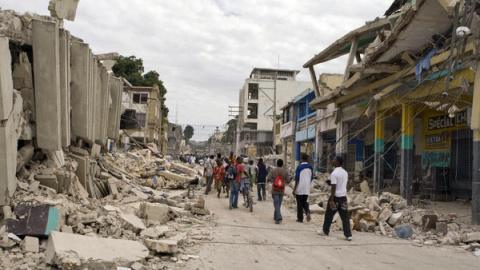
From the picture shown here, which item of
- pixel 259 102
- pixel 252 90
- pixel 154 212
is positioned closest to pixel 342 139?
pixel 154 212

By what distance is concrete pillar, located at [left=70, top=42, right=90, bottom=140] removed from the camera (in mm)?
9188

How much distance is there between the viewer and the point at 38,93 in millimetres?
7547

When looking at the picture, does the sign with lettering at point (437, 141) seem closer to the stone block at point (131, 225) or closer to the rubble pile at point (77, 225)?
the rubble pile at point (77, 225)

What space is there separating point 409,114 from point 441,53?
3.40 meters

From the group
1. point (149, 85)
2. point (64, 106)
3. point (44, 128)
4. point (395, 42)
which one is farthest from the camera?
point (149, 85)

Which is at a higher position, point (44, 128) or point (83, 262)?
point (44, 128)

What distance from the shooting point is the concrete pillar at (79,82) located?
9188 mm

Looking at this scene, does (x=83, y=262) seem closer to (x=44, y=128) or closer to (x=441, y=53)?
(x=44, y=128)

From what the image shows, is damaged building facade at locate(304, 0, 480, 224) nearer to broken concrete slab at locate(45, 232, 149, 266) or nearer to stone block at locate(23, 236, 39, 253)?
broken concrete slab at locate(45, 232, 149, 266)

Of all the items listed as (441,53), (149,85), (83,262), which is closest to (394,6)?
(441,53)

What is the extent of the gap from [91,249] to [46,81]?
3867mm

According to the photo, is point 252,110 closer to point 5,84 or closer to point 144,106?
point 144,106

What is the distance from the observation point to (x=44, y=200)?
6438 mm

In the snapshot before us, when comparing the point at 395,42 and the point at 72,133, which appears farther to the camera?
the point at 395,42
